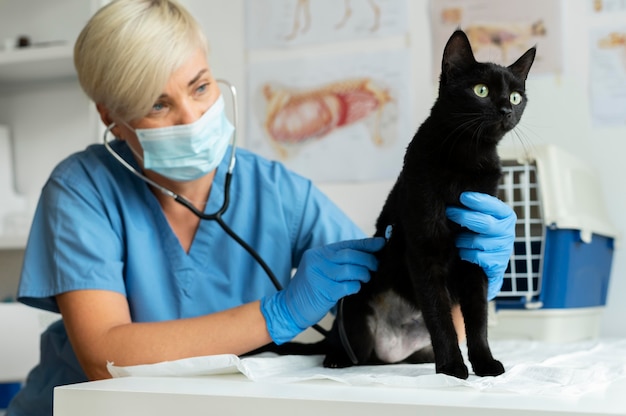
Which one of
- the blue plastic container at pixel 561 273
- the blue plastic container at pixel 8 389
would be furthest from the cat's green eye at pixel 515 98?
the blue plastic container at pixel 8 389

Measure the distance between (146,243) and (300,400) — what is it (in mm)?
613

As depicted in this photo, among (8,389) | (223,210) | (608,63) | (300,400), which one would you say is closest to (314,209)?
(223,210)

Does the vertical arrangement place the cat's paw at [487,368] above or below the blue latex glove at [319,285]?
below

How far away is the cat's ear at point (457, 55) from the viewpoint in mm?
656

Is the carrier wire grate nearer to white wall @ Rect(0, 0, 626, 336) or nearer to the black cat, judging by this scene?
white wall @ Rect(0, 0, 626, 336)

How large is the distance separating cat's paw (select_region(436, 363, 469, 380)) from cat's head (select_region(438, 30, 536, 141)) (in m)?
0.23

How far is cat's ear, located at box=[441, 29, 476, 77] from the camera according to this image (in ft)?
2.15

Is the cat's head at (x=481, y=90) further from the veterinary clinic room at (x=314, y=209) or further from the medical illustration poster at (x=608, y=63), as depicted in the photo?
the medical illustration poster at (x=608, y=63)

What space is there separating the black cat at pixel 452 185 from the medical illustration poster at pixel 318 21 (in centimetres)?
114

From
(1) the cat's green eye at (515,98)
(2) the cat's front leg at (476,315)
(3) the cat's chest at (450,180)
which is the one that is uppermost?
(1) the cat's green eye at (515,98)

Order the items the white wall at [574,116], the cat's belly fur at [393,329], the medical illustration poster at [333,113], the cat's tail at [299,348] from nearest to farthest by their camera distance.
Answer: the cat's belly fur at [393,329] → the cat's tail at [299,348] → the white wall at [574,116] → the medical illustration poster at [333,113]

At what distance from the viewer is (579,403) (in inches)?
21.5

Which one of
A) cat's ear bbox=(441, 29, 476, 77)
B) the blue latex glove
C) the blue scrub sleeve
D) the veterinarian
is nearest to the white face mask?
the veterinarian

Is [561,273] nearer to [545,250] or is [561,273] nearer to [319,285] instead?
[545,250]
